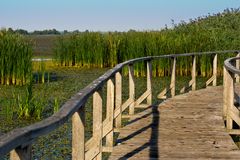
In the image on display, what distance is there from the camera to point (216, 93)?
33.4ft

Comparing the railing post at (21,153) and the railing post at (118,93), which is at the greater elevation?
the railing post at (21,153)

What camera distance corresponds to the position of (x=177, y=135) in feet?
19.4

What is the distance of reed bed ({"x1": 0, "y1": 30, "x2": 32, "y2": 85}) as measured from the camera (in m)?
13.1

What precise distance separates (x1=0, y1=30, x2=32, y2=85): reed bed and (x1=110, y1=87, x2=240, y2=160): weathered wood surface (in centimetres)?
569

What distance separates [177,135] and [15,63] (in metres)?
8.17

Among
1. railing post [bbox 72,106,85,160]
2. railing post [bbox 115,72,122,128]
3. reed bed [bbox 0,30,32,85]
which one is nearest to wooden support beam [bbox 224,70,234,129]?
railing post [bbox 115,72,122,128]

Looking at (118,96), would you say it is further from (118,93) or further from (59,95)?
(59,95)

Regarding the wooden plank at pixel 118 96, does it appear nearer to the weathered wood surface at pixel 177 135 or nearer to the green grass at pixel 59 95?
the weathered wood surface at pixel 177 135

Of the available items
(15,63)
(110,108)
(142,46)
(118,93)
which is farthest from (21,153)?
(142,46)

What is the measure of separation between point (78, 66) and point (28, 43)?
4.76 meters

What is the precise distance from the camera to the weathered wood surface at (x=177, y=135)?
4.97 metres

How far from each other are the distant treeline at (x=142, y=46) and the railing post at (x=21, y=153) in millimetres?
13599

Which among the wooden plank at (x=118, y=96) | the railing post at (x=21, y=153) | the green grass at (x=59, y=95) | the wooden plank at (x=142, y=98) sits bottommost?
the green grass at (x=59, y=95)

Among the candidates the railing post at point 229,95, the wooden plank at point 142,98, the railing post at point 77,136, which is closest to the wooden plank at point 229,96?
the railing post at point 229,95
